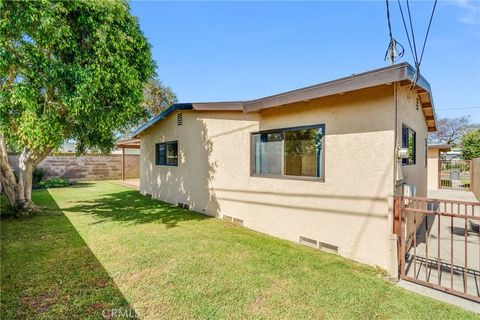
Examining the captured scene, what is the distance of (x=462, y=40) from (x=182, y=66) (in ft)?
40.5

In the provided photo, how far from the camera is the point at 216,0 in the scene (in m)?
7.28

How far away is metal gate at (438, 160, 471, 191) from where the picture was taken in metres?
17.0

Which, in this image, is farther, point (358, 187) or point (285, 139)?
point (285, 139)

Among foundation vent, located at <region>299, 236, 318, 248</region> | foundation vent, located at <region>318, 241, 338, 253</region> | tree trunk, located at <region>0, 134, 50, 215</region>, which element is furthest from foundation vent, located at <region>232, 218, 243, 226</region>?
tree trunk, located at <region>0, 134, 50, 215</region>

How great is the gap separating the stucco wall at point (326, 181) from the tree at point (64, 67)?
2779 millimetres

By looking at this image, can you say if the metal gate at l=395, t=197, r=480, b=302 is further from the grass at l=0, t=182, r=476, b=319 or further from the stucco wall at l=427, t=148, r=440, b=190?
the stucco wall at l=427, t=148, r=440, b=190

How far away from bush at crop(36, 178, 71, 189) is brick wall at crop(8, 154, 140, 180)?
1096mm

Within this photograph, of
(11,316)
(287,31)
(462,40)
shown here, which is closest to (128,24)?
(287,31)

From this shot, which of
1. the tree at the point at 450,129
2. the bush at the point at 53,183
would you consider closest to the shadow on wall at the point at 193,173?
the bush at the point at 53,183

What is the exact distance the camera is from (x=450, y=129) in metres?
37.6

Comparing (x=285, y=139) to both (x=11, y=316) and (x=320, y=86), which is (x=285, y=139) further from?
(x=11, y=316)

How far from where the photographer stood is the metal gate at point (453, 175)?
55.7ft

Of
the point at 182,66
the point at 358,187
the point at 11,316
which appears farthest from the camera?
the point at 182,66

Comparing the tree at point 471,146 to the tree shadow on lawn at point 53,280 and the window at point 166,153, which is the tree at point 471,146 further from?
the tree shadow on lawn at point 53,280
